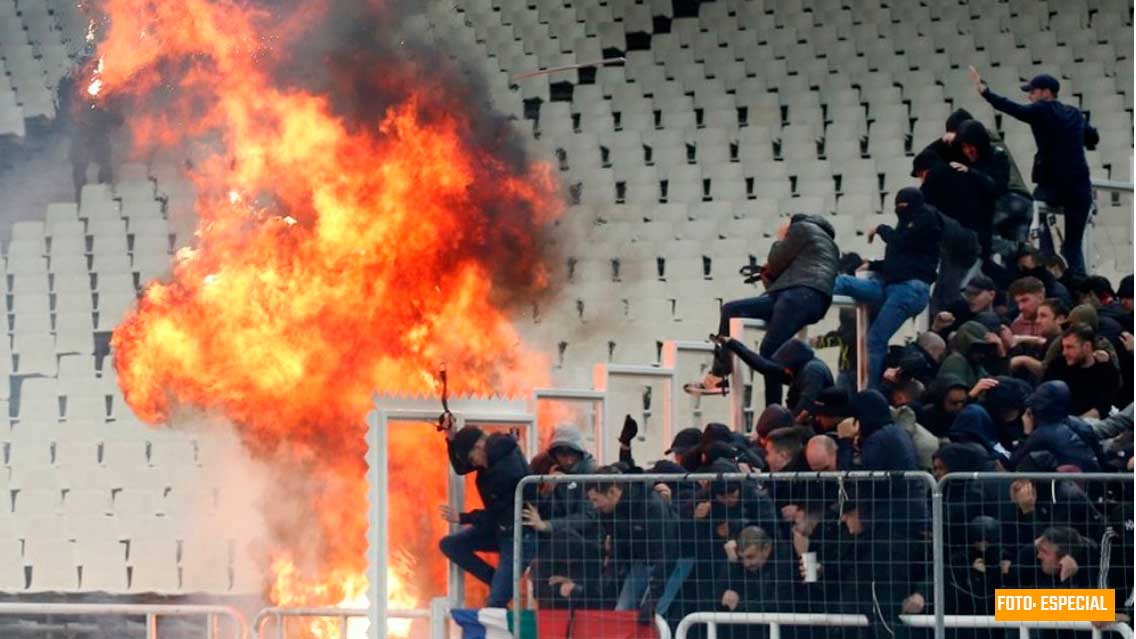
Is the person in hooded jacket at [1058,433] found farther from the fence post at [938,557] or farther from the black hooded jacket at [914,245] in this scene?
the black hooded jacket at [914,245]

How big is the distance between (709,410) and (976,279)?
4.63 metres

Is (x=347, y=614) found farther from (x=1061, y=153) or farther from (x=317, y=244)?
(x=1061, y=153)

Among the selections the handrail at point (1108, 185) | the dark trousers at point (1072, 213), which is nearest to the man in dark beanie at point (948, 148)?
the dark trousers at point (1072, 213)

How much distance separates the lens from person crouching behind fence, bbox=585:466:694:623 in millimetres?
7391

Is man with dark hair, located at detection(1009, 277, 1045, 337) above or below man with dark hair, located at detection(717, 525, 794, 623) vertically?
above

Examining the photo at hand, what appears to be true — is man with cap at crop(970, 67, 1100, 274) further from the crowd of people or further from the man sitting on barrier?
the man sitting on barrier

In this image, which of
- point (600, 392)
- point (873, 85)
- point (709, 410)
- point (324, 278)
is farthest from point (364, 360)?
point (873, 85)

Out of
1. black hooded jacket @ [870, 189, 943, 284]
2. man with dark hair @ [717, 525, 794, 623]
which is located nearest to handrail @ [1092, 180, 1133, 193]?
black hooded jacket @ [870, 189, 943, 284]

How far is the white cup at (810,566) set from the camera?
710 cm

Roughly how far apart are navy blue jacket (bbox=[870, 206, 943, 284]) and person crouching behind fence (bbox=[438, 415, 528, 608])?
6.69 feet

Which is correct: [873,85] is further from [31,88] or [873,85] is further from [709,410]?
[31,88]

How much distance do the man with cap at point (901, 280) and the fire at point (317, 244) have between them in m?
2.08

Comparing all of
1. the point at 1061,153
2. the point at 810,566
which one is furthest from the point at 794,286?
the point at 810,566

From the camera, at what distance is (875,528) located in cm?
702
